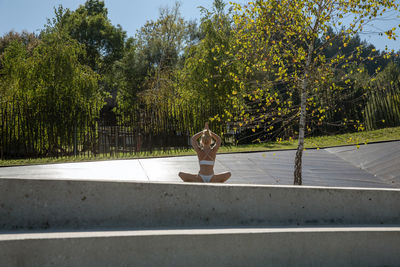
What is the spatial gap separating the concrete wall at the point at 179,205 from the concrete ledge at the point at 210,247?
0.25 meters

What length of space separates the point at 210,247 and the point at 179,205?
1.82 ft

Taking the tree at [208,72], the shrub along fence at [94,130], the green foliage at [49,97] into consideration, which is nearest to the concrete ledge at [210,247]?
the shrub along fence at [94,130]

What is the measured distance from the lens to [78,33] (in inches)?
1582

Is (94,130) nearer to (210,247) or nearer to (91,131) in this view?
(91,131)

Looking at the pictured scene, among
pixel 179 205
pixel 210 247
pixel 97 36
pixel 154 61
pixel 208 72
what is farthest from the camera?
pixel 97 36

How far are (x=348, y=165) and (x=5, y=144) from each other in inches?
502

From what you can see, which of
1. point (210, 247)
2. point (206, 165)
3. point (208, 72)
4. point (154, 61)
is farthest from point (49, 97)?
point (154, 61)

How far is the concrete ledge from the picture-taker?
110 inches

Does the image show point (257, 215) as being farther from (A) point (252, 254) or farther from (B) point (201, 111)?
(B) point (201, 111)

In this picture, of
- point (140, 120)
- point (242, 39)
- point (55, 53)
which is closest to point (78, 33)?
point (55, 53)

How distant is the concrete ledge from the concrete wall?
246mm

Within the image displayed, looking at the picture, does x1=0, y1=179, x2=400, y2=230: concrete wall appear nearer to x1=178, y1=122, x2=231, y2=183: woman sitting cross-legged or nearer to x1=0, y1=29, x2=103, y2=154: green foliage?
x1=178, y1=122, x2=231, y2=183: woman sitting cross-legged

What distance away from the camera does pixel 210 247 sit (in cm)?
311

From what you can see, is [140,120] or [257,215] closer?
[257,215]
